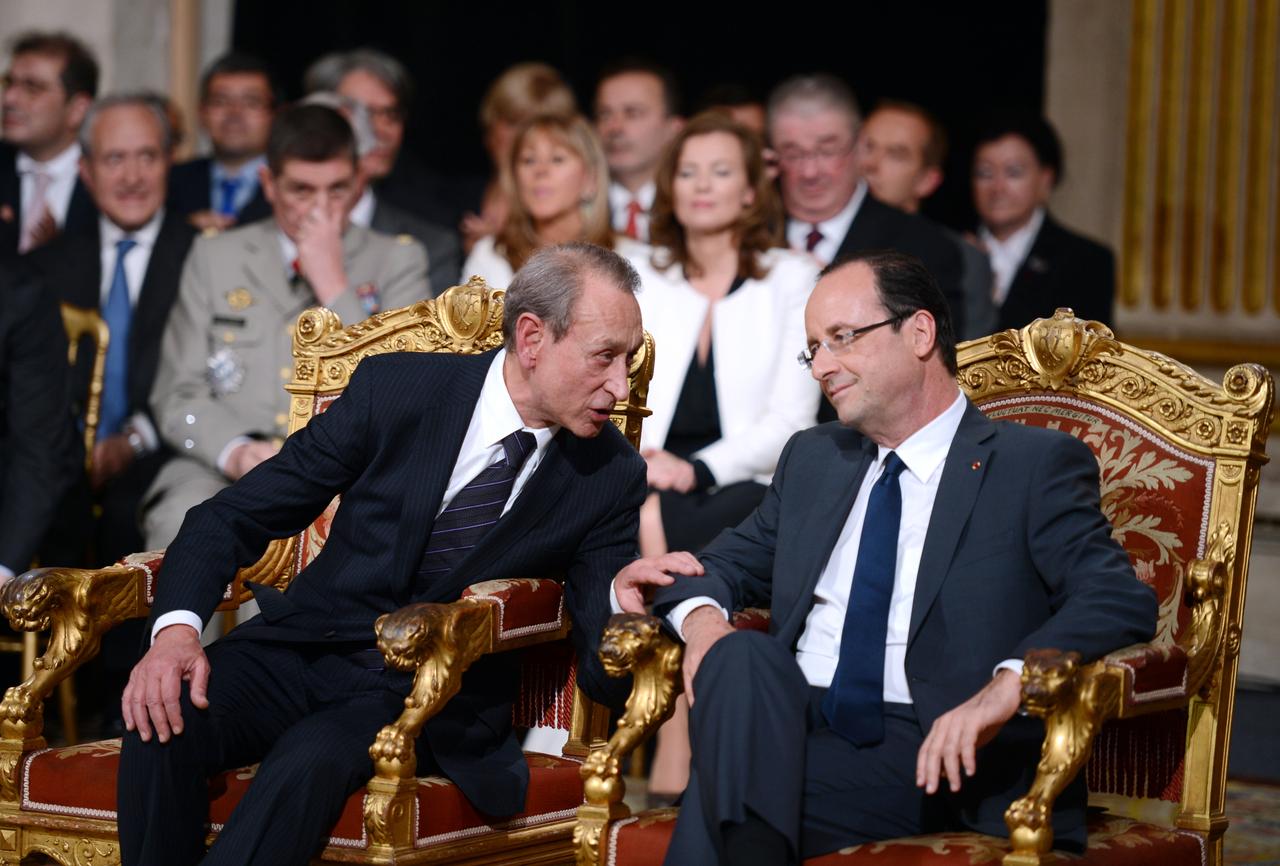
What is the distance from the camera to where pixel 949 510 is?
8.33 ft

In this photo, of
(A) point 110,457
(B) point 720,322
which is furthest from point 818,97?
(A) point 110,457

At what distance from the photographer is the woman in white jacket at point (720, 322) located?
4.20 m

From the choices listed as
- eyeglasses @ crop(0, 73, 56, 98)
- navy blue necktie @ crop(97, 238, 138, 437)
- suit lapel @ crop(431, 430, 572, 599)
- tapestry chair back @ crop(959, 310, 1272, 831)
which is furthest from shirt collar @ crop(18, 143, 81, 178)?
tapestry chair back @ crop(959, 310, 1272, 831)

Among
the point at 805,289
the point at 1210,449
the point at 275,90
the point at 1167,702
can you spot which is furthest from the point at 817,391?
the point at 275,90

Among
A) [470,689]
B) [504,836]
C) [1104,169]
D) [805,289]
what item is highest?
[1104,169]

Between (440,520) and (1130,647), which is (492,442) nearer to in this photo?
(440,520)

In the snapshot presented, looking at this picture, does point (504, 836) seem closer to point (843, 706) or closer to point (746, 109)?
point (843, 706)

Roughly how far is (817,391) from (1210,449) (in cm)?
163

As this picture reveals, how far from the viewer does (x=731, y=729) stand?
2.29 meters

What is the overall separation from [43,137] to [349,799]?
4.17 m

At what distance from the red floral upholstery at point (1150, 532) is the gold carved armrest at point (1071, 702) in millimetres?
182

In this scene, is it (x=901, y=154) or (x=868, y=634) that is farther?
(x=901, y=154)

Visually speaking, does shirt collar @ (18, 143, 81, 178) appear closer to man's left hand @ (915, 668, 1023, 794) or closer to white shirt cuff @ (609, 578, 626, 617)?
white shirt cuff @ (609, 578, 626, 617)

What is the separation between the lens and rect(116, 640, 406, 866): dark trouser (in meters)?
2.47
